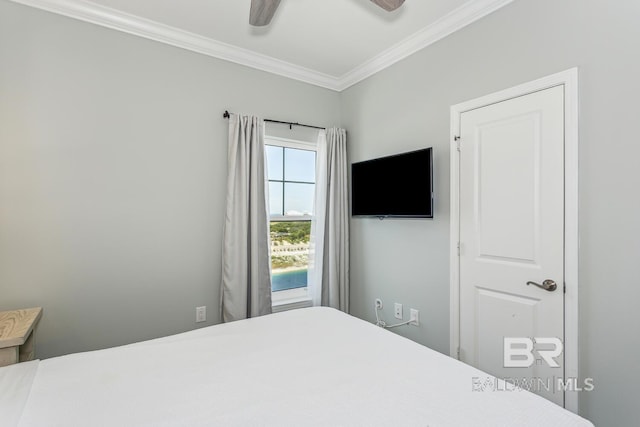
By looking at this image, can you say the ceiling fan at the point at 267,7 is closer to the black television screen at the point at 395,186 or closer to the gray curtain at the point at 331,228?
the black television screen at the point at 395,186

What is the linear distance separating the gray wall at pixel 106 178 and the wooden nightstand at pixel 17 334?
0.18m

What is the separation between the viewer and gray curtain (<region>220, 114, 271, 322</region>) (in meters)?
2.66

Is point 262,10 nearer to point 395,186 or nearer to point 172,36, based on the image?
point 172,36

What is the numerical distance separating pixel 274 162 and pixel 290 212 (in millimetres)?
513

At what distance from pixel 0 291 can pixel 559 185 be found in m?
3.37

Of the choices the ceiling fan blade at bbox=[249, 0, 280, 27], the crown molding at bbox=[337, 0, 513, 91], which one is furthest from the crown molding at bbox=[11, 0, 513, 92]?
the ceiling fan blade at bbox=[249, 0, 280, 27]

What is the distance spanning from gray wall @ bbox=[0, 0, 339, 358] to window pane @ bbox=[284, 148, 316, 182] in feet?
2.05

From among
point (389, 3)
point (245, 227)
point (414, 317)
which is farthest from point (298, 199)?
point (389, 3)

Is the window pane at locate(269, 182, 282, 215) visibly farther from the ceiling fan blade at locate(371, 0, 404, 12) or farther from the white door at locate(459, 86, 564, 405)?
the ceiling fan blade at locate(371, 0, 404, 12)

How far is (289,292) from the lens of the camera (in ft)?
10.4

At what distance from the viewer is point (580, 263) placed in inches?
66.2

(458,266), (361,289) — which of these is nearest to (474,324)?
(458,266)

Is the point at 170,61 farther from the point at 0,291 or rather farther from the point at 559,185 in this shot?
the point at 559,185

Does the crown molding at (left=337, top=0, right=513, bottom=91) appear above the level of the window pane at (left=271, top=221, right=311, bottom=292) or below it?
above
